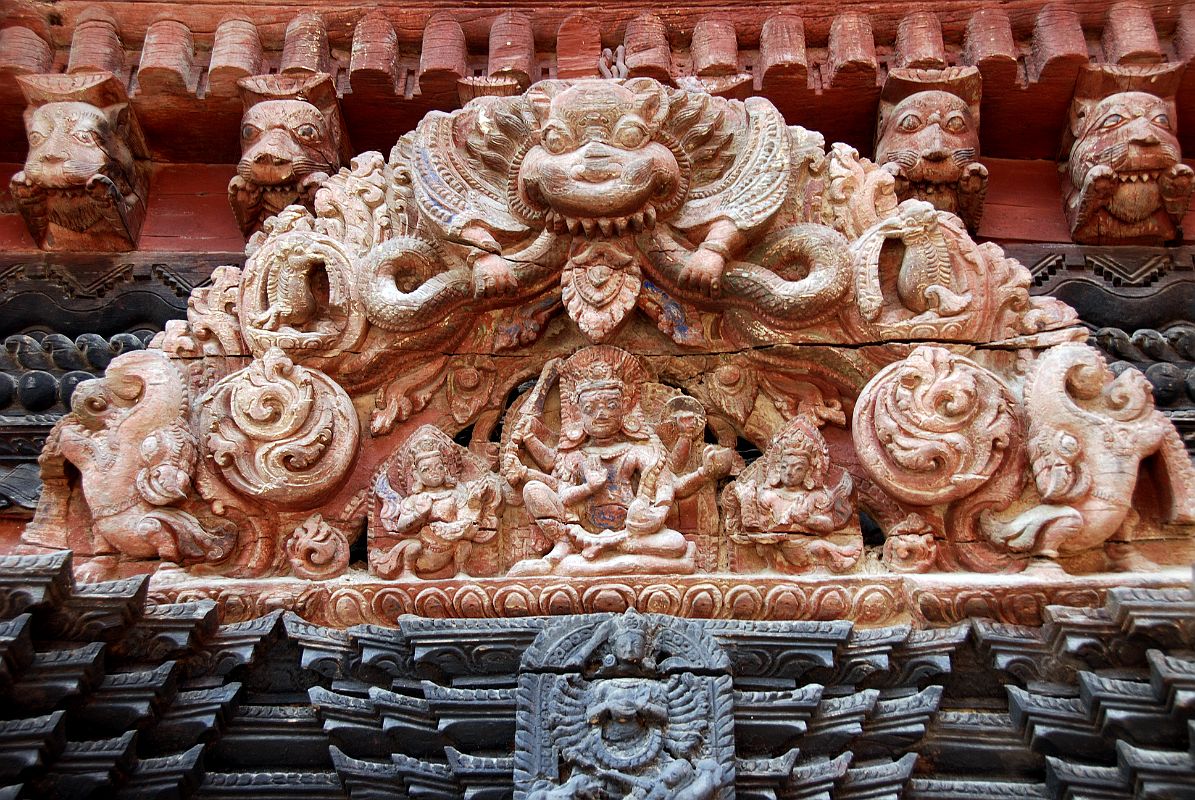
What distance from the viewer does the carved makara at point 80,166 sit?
5.51 m

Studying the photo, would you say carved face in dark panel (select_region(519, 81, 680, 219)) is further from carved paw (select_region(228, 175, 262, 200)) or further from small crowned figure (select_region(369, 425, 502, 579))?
carved paw (select_region(228, 175, 262, 200))

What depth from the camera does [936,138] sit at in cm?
536

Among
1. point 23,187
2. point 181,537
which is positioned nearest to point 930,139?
point 181,537

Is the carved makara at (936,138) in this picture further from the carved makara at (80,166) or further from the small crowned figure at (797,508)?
the carved makara at (80,166)

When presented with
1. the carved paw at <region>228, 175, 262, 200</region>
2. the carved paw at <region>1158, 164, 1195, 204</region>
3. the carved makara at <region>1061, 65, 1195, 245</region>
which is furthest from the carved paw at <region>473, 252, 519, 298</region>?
the carved paw at <region>1158, 164, 1195, 204</region>

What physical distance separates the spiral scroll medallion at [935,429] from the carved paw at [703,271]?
0.69m

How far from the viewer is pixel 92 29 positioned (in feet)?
19.4

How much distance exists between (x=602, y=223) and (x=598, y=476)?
0.92 metres

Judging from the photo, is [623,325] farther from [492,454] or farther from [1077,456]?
[1077,456]

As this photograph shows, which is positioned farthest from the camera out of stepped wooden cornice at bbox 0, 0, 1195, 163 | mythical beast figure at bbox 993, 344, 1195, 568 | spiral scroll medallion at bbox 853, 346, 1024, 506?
stepped wooden cornice at bbox 0, 0, 1195, 163

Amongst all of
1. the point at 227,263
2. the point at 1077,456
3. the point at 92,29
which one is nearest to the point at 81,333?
the point at 227,263

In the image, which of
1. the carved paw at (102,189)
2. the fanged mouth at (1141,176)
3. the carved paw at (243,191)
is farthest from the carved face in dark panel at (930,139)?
the carved paw at (102,189)

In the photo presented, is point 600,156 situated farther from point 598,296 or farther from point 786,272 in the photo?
point 786,272

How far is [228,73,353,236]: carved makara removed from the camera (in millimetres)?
5449
